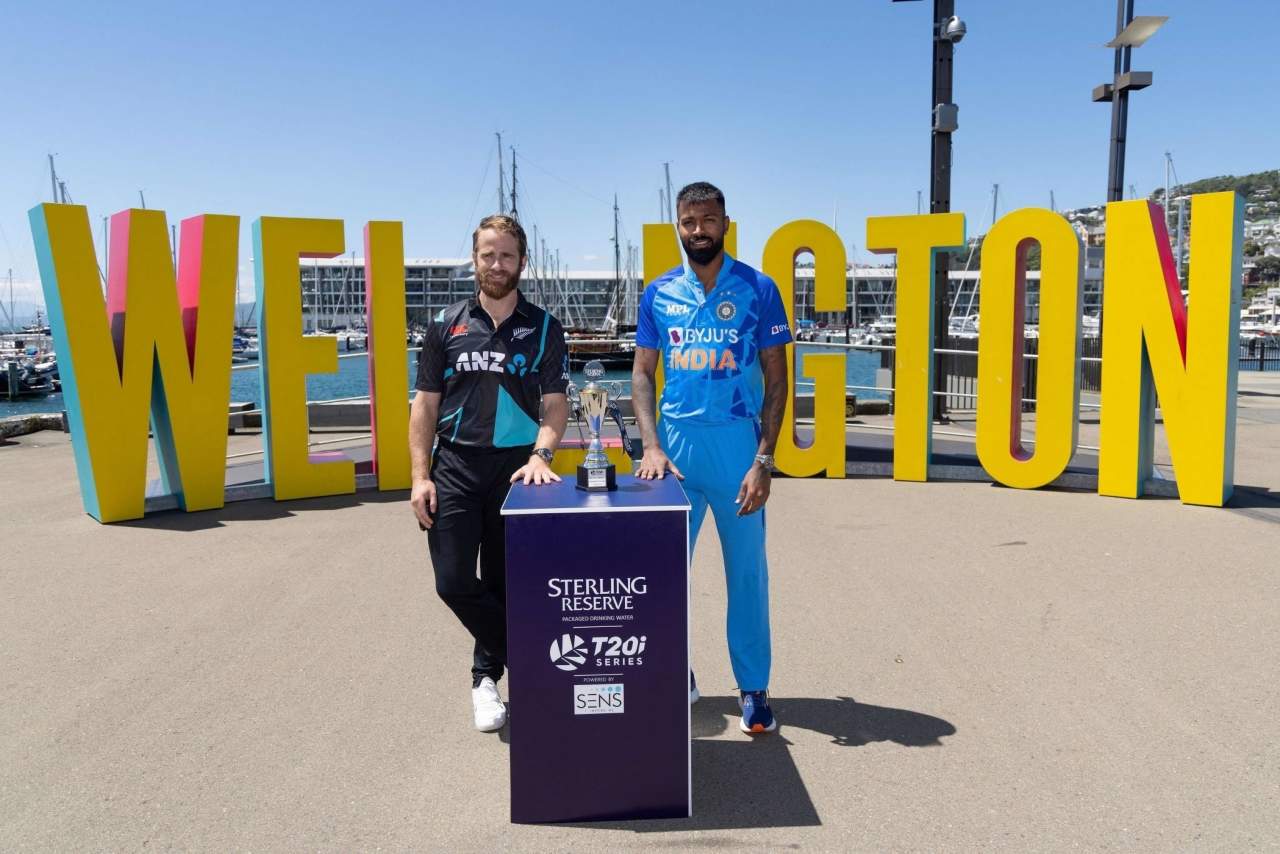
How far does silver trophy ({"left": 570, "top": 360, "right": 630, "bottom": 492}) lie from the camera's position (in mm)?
3371

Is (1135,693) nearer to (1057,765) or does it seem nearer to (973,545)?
(1057,765)

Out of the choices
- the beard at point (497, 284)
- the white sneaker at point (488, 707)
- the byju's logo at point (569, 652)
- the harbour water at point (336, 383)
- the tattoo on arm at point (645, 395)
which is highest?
the beard at point (497, 284)

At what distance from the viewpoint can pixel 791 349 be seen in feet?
24.5

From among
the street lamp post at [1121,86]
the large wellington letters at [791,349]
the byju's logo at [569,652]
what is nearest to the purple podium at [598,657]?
the byju's logo at [569,652]

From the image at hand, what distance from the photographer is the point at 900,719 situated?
13.3 feet

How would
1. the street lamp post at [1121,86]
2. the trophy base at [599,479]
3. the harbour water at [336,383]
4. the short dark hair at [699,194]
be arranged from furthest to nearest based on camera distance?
the harbour water at [336,383] < the street lamp post at [1121,86] < the short dark hair at [699,194] < the trophy base at [599,479]

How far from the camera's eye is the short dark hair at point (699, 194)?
12.5ft

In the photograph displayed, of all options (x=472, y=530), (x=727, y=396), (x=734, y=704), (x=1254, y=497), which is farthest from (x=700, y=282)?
(x=1254, y=497)

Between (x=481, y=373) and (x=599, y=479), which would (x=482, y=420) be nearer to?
(x=481, y=373)

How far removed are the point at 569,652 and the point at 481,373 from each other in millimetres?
1260

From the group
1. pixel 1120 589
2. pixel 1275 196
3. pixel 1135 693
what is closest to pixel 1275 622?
pixel 1120 589

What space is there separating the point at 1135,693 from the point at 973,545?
2.93 metres

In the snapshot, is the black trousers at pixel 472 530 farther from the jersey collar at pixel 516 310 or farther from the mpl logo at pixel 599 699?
the mpl logo at pixel 599 699

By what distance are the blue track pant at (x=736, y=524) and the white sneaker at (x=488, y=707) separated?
0.99 metres
